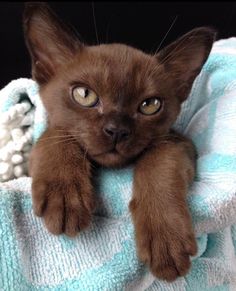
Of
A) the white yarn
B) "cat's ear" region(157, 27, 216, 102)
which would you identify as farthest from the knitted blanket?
"cat's ear" region(157, 27, 216, 102)

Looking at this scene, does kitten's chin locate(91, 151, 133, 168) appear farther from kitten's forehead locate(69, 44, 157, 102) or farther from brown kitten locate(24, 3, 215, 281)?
kitten's forehead locate(69, 44, 157, 102)

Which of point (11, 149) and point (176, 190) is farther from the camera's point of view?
point (11, 149)

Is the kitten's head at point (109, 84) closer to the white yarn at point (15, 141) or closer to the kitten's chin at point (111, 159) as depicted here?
the kitten's chin at point (111, 159)

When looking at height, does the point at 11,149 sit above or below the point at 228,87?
below

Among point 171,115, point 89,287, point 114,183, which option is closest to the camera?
point 89,287

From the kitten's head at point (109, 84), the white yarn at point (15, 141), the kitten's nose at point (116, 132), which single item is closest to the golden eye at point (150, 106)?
the kitten's head at point (109, 84)

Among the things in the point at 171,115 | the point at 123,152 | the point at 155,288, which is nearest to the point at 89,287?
the point at 155,288

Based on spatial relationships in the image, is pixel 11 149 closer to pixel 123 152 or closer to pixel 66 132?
pixel 66 132

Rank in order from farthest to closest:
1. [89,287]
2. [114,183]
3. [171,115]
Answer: [171,115] < [114,183] < [89,287]
